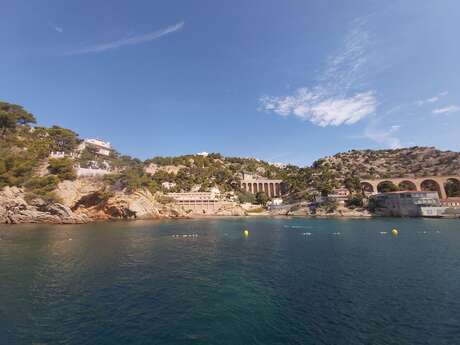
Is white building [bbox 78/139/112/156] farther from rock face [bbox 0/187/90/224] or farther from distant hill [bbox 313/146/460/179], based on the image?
distant hill [bbox 313/146/460/179]

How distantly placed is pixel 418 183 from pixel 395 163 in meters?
54.2

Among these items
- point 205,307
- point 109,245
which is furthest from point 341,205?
point 205,307

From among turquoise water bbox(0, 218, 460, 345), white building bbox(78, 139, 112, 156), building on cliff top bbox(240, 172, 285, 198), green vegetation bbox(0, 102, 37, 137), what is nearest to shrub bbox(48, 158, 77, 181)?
green vegetation bbox(0, 102, 37, 137)

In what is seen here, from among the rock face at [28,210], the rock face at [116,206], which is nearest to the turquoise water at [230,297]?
the rock face at [28,210]

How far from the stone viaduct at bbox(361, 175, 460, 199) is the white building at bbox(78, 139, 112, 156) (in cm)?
14911

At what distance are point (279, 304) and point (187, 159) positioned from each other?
15807 cm

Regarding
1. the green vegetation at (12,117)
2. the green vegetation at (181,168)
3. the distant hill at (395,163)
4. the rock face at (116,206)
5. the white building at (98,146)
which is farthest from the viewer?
the distant hill at (395,163)

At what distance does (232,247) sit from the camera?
37156mm

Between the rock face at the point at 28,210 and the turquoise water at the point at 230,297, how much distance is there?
43538mm

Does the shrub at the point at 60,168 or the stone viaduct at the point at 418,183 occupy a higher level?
the shrub at the point at 60,168

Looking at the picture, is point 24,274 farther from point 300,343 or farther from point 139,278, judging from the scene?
point 300,343

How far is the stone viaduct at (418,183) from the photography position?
11294 cm

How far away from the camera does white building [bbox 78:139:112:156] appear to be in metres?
127

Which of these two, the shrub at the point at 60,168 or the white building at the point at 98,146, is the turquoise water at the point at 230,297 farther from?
the white building at the point at 98,146
